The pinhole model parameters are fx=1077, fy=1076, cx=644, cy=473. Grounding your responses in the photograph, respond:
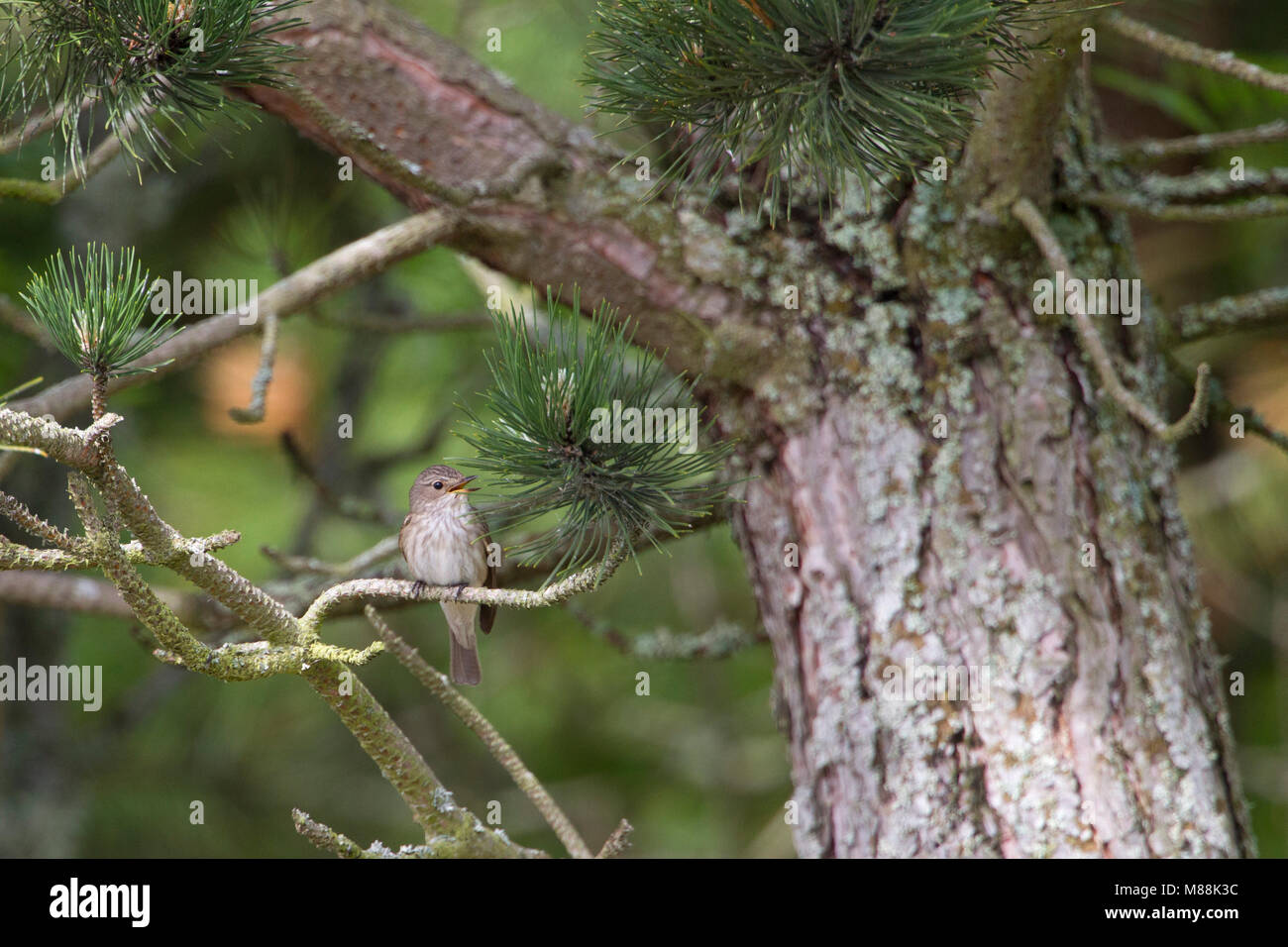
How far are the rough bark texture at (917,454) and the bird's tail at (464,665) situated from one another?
0.93m

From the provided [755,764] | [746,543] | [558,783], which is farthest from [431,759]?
[746,543]

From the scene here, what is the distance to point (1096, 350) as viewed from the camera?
→ 1.99 m

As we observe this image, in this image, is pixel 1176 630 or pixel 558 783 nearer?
pixel 1176 630

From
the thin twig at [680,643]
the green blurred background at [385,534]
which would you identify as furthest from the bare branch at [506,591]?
the green blurred background at [385,534]

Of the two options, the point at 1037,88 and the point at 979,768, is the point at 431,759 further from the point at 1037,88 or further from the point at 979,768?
the point at 1037,88

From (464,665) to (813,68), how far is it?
6.28ft

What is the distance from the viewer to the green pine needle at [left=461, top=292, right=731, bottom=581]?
4.74ft

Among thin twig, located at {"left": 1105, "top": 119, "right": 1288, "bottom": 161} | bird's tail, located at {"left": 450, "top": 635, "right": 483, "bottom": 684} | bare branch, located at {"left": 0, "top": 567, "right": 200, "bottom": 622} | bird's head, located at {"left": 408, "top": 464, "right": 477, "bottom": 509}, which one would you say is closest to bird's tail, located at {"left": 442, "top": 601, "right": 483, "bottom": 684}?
bird's tail, located at {"left": 450, "top": 635, "right": 483, "bottom": 684}

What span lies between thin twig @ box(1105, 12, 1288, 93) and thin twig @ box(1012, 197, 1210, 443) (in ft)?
1.13

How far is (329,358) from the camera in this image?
16.4ft

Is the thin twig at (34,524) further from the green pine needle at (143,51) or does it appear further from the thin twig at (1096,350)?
the thin twig at (1096,350)

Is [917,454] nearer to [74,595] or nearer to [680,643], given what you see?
[680,643]

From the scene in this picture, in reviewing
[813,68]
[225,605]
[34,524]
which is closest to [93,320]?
[34,524]
